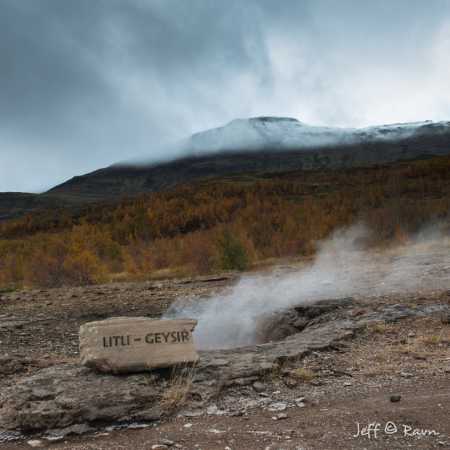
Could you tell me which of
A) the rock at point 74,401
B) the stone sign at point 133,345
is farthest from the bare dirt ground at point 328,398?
the stone sign at point 133,345

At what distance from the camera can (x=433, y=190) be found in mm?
65500

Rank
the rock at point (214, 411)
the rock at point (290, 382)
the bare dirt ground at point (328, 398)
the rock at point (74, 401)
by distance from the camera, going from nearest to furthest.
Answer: the bare dirt ground at point (328, 398) < the rock at point (74, 401) < the rock at point (214, 411) < the rock at point (290, 382)

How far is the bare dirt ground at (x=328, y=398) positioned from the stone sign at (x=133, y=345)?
0.75 m

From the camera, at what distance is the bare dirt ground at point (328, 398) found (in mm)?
4164

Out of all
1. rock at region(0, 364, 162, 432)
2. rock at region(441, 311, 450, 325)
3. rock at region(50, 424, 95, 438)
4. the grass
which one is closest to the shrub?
rock at region(441, 311, 450, 325)

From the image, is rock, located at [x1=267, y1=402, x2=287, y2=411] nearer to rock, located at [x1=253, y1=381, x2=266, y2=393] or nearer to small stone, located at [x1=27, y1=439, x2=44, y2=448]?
rock, located at [x1=253, y1=381, x2=266, y2=393]

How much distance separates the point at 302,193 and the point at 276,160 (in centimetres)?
10366

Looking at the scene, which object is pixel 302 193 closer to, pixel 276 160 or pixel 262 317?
pixel 262 317

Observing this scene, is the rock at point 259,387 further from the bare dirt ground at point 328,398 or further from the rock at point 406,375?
the rock at point 406,375

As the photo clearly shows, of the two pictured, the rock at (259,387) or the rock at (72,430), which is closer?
the rock at (72,430)

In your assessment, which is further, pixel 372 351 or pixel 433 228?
pixel 433 228

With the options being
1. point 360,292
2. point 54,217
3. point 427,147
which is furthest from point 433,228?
point 427,147

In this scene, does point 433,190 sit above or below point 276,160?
below

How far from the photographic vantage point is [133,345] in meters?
5.57
